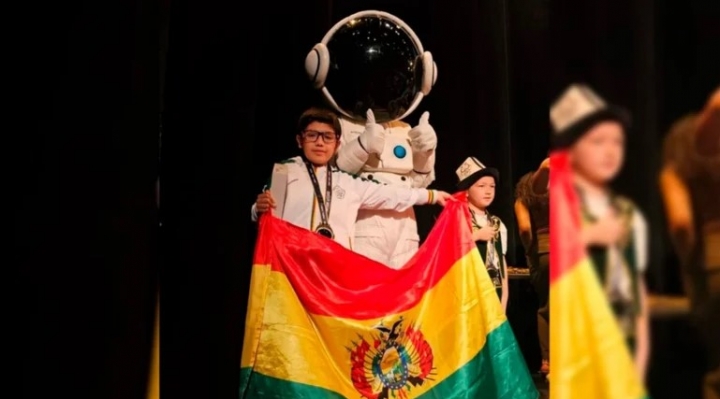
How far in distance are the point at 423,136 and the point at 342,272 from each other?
0.51 meters

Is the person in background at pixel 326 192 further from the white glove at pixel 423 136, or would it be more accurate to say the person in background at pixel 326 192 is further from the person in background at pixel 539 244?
the person in background at pixel 539 244

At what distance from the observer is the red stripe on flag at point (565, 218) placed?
3.59 ft

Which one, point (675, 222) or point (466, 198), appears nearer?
point (675, 222)

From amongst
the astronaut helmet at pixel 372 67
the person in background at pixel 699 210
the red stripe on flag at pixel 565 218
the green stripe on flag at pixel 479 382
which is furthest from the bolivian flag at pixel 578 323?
the astronaut helmet at pixel 372 67

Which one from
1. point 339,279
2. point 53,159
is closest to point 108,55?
point 53,159

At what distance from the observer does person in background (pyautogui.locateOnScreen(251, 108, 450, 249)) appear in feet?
7.68

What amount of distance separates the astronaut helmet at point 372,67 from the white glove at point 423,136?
0.07m

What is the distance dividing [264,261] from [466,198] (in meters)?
0.68

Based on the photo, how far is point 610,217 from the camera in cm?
107

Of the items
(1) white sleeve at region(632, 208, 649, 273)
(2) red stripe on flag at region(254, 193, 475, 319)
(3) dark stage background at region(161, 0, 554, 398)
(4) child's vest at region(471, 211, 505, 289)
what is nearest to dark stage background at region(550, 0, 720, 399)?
(1) white sleeve at region(632, 208, 649, 273)

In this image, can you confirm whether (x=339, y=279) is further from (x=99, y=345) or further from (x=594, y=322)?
(x=594, y=322)

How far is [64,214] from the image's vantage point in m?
1.96

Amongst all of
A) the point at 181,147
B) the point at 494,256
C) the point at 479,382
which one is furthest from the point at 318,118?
the point at 479,382

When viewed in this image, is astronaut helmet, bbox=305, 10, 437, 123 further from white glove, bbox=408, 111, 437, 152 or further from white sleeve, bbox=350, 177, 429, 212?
white sleeve, bbox=350, 177, 429, 212
